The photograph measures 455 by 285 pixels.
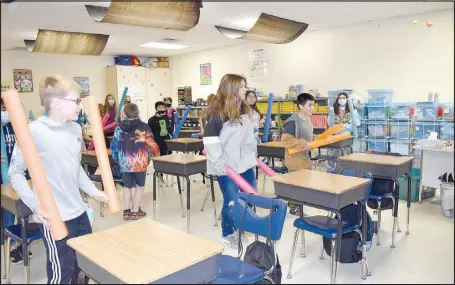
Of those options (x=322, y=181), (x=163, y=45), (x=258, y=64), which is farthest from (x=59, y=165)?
(x=163, y=45)

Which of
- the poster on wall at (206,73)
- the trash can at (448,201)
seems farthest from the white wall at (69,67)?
the trash can at (448,201)

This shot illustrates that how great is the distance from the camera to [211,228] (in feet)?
12.0

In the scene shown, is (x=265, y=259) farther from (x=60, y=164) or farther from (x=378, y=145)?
(x=378, y=145)

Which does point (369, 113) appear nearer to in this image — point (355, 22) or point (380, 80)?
point (380, 80)

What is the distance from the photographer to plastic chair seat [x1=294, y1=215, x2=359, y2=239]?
2324mm

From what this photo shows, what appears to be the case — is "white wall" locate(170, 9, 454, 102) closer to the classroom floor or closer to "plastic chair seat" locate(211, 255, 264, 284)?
the classroom floor

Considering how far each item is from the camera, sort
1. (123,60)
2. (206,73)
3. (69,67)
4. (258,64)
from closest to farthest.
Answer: (258,64) → (69,67) → (206,73) → (123,60)

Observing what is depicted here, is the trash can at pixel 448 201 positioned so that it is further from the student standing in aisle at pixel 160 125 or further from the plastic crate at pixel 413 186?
the student standing in aisle at pixel 160 125

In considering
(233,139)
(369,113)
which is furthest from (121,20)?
(369,113)

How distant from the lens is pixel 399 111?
17.7 ft

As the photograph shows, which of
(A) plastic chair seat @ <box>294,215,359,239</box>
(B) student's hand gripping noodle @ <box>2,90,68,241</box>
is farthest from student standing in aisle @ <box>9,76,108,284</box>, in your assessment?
(A) plastic chair seat @ <box>294,215,359,239</box>

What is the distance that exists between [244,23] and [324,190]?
432 centimetres

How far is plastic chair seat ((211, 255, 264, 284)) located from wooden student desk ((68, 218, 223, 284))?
1.01ft

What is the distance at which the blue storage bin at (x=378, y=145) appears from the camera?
550 cm
